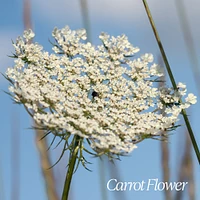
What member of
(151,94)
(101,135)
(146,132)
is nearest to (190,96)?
(151,94)

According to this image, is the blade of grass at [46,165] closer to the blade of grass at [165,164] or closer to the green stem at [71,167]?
the green stem at [71,167]

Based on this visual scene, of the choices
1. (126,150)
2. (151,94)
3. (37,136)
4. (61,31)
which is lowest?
(126,150)

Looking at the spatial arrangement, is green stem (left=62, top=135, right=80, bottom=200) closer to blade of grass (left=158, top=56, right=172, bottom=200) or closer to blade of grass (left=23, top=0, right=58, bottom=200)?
blade of grass (left=23, top=0, right=58, bottom=200)

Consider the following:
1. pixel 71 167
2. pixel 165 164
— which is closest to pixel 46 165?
pixel 71 167

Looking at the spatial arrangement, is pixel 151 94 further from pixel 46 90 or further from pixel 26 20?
pixel 26 20

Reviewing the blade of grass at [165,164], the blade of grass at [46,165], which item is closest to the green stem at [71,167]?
the blade of grass at [46,165]

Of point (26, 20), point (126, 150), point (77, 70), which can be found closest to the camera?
point (126, 150)

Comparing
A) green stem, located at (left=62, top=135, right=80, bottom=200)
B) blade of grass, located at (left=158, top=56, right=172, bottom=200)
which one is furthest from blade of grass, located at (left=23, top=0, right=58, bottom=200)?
blade of grass, located at (left=158, top=56, right=172, bottom=200)

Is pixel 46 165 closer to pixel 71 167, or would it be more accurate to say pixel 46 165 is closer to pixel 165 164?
pixel 71 167
